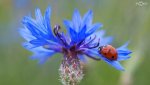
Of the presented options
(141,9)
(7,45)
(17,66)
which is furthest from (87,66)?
(7,45)

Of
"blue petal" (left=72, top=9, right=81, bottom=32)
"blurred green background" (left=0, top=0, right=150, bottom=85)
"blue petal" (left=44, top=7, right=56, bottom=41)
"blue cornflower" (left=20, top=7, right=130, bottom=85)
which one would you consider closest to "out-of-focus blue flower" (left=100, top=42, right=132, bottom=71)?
"blue cornflower" (left=20, top=7, right=130, bottom=85)

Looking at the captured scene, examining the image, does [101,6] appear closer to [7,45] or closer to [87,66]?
[7,45]

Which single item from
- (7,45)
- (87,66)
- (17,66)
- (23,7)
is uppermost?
(23,7)

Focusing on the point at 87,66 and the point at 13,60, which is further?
the point at 13,60

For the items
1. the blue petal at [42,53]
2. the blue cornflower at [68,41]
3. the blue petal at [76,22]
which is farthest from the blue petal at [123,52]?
the blue petal at [42,53]

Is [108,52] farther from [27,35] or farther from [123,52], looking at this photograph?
[27,35]

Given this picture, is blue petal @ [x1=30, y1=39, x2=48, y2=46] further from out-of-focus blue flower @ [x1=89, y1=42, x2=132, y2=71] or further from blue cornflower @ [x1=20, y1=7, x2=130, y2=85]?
out-of-focus blue flower @ [x1=89, y1=42, x2=132, y2=71]

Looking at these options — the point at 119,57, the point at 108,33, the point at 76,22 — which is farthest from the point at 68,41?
the point at 108,33
